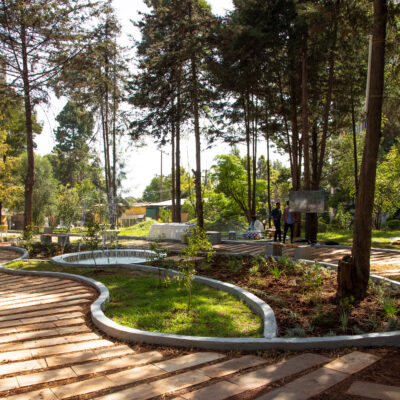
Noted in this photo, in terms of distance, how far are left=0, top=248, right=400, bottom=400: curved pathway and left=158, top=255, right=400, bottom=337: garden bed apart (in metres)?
0.57

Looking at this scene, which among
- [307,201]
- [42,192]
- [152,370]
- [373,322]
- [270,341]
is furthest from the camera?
[42,192]

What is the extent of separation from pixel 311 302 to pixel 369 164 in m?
2.13

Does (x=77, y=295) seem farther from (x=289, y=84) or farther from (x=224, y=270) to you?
(x=289, y=84)

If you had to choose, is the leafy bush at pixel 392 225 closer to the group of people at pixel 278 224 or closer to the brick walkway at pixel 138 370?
the group of people at pixel 278 224

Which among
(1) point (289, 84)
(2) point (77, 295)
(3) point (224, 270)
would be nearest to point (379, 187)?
(1) point (289, 84)

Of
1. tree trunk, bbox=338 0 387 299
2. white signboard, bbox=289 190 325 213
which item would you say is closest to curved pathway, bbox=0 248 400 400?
tree trunk, bbox=338 0 387 299

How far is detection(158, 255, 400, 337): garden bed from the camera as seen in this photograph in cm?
402

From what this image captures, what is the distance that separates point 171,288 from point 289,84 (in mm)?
12626

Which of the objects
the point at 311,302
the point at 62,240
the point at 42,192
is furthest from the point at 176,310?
the point at 42,192

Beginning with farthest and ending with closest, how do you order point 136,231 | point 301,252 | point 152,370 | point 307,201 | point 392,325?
point 136,231 < point 307,201 < point 301,252 < point 392,325 < point 152,370

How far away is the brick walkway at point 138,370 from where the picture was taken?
104 inches

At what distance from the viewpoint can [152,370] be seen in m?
3.07

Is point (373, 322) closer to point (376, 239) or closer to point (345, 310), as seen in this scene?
point (345, 310)

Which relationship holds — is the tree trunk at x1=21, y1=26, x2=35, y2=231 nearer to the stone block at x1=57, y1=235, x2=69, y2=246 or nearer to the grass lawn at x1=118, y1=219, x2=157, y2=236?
the stone block at x1=57, y1=235, x2=69, y2=246
